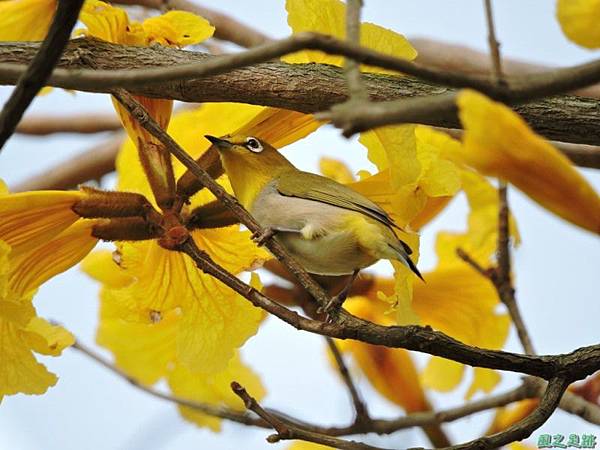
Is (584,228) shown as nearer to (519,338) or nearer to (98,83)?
(98,83)

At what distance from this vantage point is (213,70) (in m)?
1.17

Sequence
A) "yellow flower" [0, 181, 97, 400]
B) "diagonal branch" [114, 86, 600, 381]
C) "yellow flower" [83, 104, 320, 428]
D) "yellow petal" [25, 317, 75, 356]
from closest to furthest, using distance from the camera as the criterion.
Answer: "diagonal branch" [114, 86, 600, 381] → "yellow flower" [0, 181, 97, 400] → "yellow petal" [25, 317, 75, 356] → "yellow flower" [83, 104, 320, 428]

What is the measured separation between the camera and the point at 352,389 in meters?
2.34

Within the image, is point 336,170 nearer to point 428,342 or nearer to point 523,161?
point 428,342

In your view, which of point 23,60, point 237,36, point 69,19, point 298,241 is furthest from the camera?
point 237,36

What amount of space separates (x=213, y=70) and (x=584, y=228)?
0.45 meters

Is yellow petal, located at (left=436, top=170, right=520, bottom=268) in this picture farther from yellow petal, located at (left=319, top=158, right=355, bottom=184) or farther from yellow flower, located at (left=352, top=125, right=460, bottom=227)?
yellow flower, located at (left=352, top=125, right=460, bottom=227)

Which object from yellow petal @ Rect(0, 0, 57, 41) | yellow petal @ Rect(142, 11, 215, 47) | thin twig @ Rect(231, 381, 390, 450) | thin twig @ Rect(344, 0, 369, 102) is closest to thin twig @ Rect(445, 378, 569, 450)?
thin twig @ Rect(231, 381, 390, 450)

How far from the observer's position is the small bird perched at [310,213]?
1.92 metres

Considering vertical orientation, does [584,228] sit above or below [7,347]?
above

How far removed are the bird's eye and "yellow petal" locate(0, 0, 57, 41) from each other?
454 millimetres

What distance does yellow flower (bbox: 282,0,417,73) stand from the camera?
199 cm

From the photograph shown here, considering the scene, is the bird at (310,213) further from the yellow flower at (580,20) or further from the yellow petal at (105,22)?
the yellow flower at (580,20)

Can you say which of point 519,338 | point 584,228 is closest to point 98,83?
point 584,228
